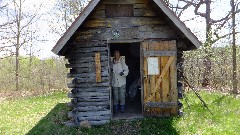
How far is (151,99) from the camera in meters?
10.3

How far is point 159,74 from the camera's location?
10.3m

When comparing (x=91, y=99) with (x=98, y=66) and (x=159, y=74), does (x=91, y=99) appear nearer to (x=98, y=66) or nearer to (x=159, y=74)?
(x=98, y=66)

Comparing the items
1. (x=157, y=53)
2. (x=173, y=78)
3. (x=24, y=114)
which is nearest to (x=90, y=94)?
(x=157, y=53)

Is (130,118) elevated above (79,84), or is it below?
below

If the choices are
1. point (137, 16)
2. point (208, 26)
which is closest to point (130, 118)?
point (137, 16)

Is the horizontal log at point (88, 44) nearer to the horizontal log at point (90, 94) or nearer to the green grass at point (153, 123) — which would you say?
the horizontal log at point (90, 94)

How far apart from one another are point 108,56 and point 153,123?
8.79 feet

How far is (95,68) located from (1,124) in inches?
187

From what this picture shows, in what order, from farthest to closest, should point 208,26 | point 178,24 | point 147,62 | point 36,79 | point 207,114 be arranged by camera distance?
point 36,79
point 208,26
point 207,114
point 147,62
point 178,24

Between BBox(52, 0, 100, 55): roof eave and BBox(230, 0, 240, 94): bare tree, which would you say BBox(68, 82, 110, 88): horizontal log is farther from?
BBox(230, 0, 240, 94): bare tree

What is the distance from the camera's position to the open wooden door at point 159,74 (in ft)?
33.7

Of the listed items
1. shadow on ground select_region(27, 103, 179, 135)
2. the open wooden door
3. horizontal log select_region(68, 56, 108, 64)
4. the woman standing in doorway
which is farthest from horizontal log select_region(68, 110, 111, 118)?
horizontal log select_region(68, 56, 108, 64)

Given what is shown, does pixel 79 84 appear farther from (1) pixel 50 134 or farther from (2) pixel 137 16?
(2) pixel 137 16

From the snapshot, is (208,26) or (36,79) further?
(36,79)
